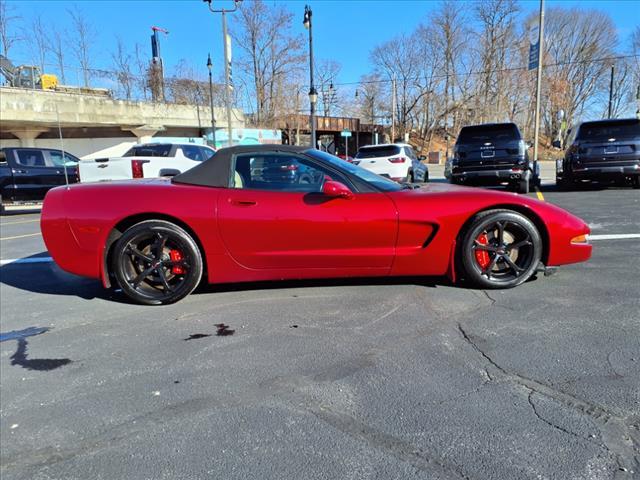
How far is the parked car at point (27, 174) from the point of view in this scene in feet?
37.9

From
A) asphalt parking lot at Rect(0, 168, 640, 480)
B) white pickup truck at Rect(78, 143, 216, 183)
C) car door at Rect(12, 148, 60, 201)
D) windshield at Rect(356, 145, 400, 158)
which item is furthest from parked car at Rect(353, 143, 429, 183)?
asphalt parking lot at Rect(0, 168, 640, 480)

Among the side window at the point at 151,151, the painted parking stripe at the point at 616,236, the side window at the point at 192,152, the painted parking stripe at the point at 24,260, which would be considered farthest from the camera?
the side window at the point at 192,152

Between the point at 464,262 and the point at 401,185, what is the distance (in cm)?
92

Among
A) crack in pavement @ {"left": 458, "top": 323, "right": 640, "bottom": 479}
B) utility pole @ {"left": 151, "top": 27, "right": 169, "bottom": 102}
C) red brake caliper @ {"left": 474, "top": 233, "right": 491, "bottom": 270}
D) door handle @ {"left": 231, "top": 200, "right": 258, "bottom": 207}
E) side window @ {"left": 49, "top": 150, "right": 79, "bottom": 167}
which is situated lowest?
crack in pavement @ {"left": 458, "top": 323, "right": 640, "bottom": 479}

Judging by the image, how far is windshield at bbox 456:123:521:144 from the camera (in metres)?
10.6

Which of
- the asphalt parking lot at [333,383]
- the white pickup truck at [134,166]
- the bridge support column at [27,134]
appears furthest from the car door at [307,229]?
the bridge support column at [27,134]

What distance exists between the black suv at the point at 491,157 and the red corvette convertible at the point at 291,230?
6942 millimetres

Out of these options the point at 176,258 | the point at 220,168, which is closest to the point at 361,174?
the point at 220,168

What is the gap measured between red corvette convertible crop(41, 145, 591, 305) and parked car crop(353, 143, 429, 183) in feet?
29.6

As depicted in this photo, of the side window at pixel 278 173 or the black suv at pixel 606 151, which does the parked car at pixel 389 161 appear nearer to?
the black suv at pixel 606 151

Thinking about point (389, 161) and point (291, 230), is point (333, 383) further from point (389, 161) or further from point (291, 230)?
point (389, 161)

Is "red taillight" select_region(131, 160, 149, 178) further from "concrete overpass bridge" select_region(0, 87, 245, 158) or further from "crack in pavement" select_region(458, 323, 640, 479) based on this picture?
"concrete overpass bridge" select_region(0, 87, 245, 158)

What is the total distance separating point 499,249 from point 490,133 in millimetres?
7844

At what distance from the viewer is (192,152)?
1243 cm
